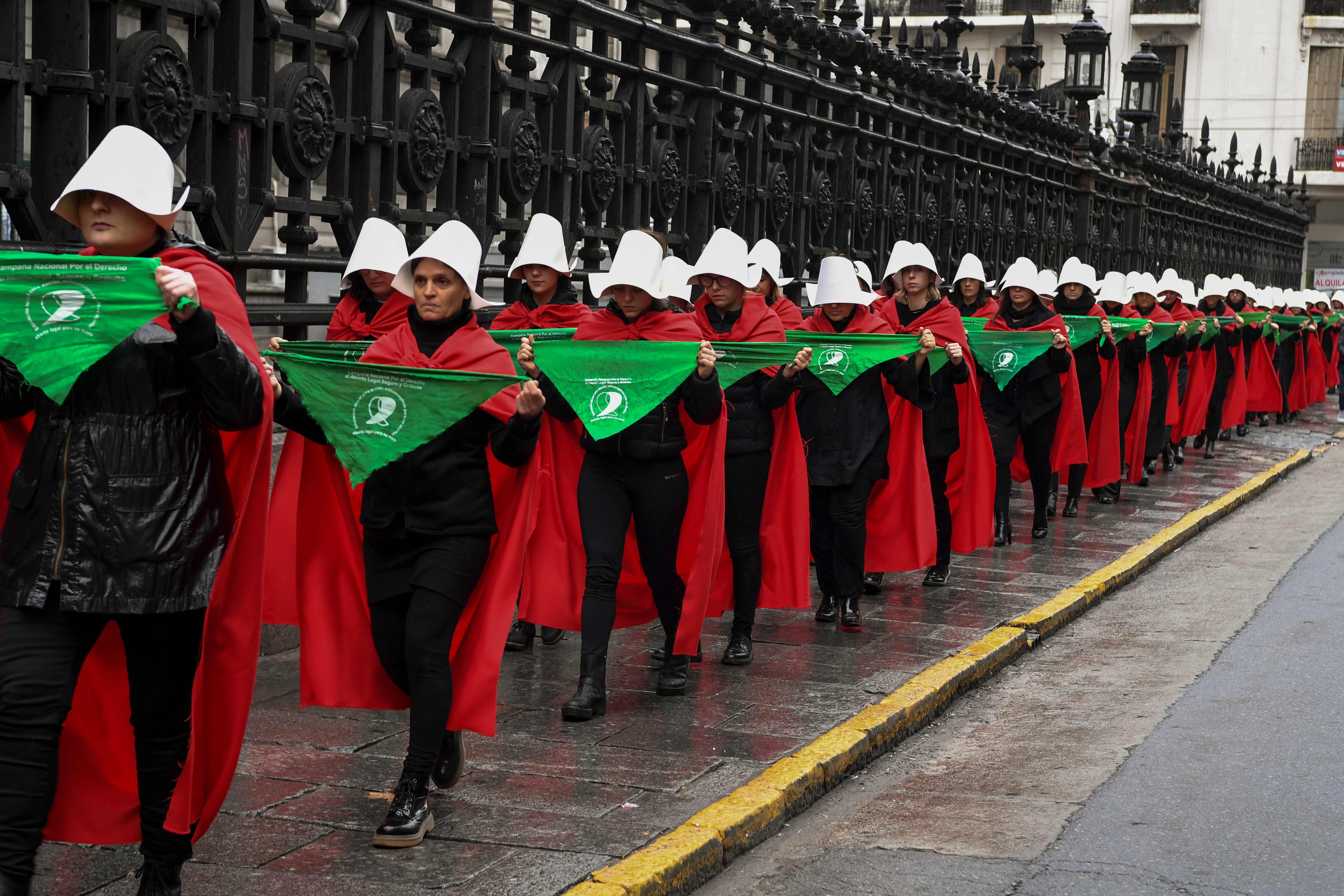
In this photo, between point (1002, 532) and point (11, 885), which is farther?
point (1002, 532)

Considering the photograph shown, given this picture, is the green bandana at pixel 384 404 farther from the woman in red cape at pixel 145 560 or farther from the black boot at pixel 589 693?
the black boot at pixel 589 693

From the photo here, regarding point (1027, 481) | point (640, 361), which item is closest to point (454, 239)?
point (640, 361)

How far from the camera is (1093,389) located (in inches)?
541

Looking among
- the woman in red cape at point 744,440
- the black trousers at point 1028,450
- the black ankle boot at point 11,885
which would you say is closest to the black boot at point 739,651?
the woman in red cape at point 744,440

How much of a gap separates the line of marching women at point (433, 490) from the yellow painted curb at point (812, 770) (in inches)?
27.8

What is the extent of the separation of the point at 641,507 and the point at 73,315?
3.16m

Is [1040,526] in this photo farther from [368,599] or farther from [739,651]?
[368,599]

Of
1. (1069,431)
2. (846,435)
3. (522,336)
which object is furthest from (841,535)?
(1069,431)

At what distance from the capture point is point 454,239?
5.20 meters

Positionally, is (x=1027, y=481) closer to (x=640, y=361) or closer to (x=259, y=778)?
(x=640, y=361)

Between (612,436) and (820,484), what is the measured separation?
2.24m

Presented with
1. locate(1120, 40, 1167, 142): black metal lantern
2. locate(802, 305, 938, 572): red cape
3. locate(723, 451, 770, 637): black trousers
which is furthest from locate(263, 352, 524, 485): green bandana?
locate(1120, 40, 1167, 142): black metal lantern

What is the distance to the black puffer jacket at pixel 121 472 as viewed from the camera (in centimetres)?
410

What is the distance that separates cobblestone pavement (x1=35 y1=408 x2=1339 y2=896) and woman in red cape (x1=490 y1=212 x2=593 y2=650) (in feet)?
1.18
